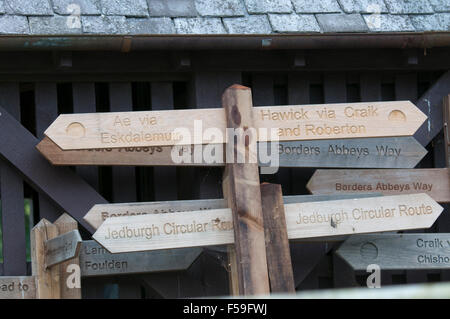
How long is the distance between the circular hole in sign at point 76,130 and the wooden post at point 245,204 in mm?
785

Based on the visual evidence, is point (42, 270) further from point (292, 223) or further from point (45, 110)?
point (292, 223)

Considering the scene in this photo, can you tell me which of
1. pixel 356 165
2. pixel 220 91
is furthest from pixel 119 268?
pixel 356 165

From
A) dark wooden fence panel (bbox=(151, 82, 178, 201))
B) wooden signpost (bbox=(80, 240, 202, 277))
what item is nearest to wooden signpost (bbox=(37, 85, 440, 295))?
wooden signpost (bbox=(80, 240, 202, 277))

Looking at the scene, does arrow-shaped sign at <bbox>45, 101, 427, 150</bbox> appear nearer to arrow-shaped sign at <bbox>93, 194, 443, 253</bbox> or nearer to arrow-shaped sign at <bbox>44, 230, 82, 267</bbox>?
arrow-shaped sign at <bbox>93, 194, 443, 253</bbox>

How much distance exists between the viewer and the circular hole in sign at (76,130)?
13.8 ft

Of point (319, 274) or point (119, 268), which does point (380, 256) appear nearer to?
point (319, 274)

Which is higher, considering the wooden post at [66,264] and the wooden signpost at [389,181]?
the wooden signpost at [389,181]

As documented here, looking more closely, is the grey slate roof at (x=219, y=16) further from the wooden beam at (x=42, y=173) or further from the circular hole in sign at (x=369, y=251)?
the circular hole in sign at (x=369, y=251)

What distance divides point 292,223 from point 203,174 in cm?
93

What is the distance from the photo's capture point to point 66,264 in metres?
4.76

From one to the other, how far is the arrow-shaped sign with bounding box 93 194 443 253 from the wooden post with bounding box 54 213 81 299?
0.70 m

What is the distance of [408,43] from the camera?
5.21 m

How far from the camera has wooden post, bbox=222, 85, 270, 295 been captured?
4.18 m

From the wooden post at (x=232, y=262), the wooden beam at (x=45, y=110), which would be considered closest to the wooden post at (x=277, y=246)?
the wooden post at (x=232, y=262)
